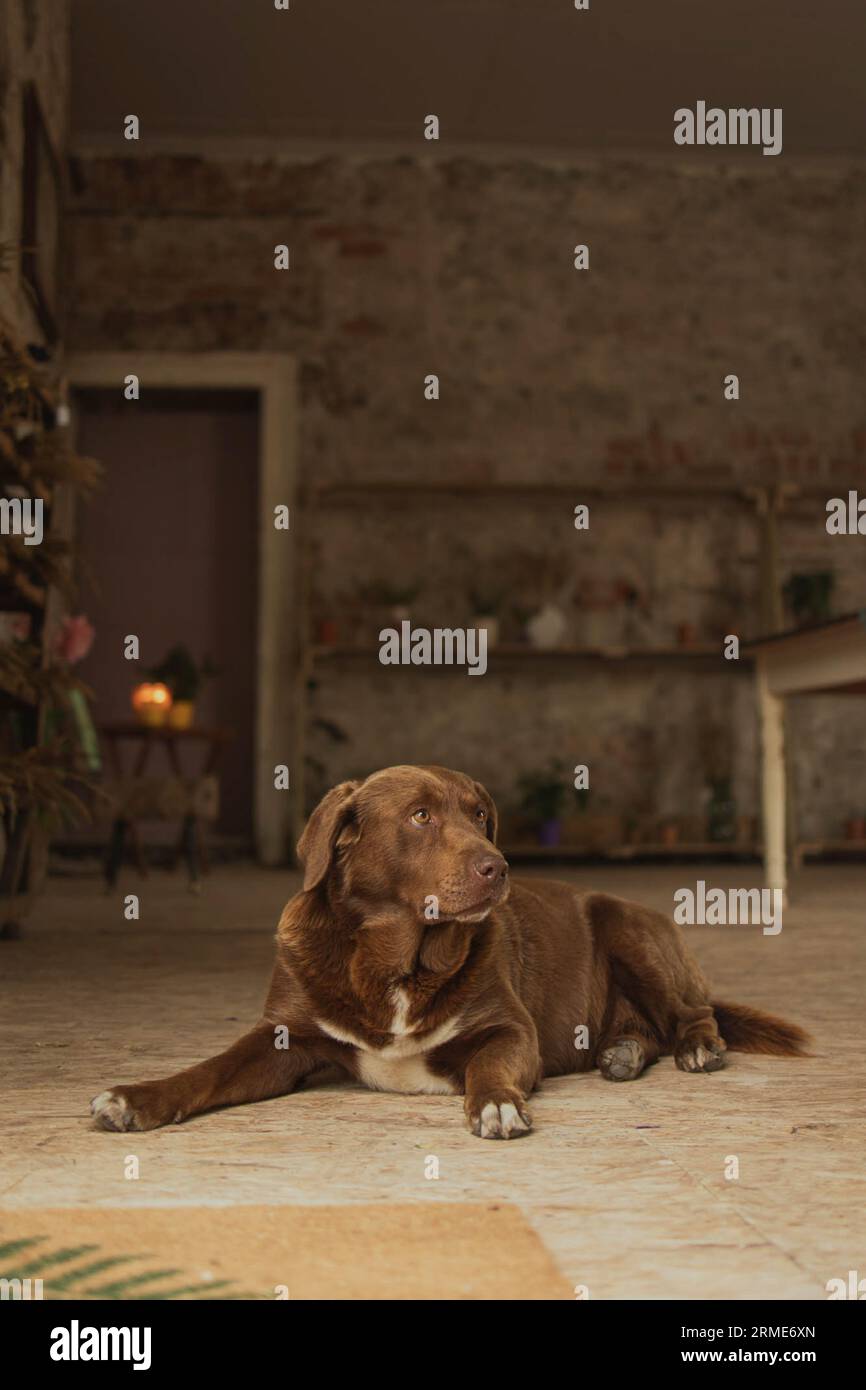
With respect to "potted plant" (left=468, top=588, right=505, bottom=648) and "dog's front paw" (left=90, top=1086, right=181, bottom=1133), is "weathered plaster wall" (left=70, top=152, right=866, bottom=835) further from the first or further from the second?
"dog's front paw" (left=90, top=1086, right=181, bottom=1133)

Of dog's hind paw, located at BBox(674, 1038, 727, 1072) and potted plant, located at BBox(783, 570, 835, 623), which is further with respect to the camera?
potted plant, located at BBox(783, 570, 835, 623)

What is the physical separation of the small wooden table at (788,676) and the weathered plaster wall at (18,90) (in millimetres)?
2810

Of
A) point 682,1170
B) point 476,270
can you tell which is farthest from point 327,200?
point 682,1170

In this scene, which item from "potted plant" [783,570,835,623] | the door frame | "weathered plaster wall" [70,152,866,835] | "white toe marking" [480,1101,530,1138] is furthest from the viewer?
"weathered plaster wall" [70,152,866,835]

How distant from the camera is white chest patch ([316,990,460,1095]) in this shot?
1.98 meters

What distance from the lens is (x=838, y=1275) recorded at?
1.20 m

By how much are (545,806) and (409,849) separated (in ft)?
19.1

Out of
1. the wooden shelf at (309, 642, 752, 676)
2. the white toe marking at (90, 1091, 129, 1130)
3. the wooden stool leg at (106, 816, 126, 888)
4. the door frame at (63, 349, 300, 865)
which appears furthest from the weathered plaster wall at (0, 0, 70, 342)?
the white toe marking at (90, 1091, 129, 1130)

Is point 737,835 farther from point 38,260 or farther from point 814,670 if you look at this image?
point 38,260

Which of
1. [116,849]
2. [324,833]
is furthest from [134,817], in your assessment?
[324,833]

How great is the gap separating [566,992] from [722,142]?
7325 mm

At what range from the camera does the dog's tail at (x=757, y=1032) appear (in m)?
2.39

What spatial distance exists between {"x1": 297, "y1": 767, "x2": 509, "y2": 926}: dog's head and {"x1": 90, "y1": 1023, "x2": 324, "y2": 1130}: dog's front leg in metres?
0.25

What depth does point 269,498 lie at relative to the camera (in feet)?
26.4
